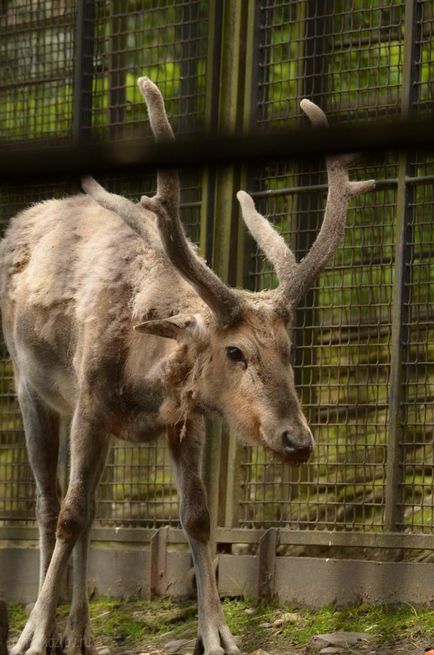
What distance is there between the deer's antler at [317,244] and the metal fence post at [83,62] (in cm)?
242

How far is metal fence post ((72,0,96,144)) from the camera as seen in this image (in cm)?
848

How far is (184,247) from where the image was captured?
5.95 m

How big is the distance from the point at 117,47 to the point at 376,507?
3358 mm

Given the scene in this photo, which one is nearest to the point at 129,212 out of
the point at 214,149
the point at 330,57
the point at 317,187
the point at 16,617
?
the point at 317,187

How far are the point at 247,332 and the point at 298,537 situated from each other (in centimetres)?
163

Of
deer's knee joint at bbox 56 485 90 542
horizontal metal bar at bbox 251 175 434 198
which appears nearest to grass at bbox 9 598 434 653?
deer's knee joint at bbox 56 485 90 542

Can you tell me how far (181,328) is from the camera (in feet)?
20.2

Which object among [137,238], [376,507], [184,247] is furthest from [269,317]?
[376,507]

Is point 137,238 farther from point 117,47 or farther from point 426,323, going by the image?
point 117,47

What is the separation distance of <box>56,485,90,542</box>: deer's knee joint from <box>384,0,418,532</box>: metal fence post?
1573 millimetres

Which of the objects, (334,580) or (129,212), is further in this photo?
(334,580)

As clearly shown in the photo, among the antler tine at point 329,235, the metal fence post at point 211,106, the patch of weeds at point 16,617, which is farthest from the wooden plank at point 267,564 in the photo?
the antler tine at point 329,235

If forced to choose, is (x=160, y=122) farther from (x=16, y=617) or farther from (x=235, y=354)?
(x=16, y=617)

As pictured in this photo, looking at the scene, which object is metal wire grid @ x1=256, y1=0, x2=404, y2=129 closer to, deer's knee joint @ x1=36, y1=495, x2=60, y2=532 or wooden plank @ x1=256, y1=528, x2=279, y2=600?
wooden plank @ x1=256, y1=528, x2=279, y2=600
